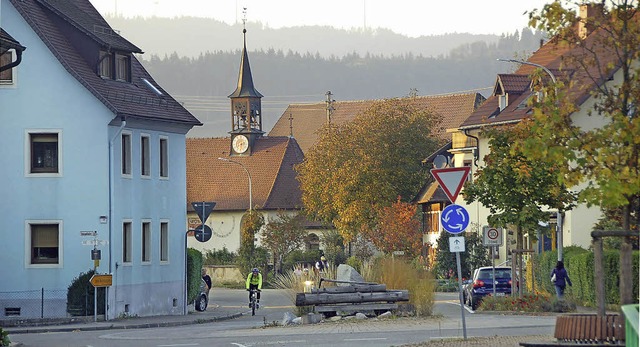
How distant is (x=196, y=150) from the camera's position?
114 metres

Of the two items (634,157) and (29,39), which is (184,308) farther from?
(634,157)

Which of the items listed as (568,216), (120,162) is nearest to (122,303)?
(120,162)

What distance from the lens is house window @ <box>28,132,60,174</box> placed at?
1613 inches

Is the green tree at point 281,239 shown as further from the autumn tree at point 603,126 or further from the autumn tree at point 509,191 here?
the autumn tree at point 603,126

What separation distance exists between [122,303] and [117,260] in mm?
1306

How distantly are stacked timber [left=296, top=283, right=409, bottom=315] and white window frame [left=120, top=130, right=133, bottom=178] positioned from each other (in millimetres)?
10288

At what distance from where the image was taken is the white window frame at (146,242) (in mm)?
43562

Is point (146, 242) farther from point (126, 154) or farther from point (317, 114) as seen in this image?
point (317, 114)

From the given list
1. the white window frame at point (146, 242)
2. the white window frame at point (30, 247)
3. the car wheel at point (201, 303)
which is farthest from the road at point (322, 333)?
the car wheel at point (201, 303)

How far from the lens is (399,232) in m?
78.6

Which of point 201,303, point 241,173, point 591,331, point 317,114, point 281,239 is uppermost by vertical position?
point 317,114

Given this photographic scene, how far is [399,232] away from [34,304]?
132ft

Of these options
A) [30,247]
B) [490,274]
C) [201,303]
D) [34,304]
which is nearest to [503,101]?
[201,303]

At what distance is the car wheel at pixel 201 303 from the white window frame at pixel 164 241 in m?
2.79
